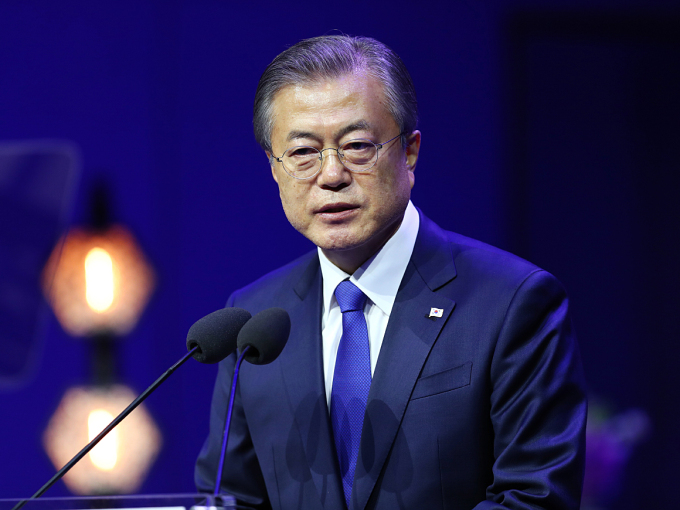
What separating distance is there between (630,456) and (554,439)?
84.3 inches

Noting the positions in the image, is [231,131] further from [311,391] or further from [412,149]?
[311,391]

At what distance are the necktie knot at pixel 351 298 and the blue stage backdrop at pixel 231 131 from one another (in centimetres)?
138

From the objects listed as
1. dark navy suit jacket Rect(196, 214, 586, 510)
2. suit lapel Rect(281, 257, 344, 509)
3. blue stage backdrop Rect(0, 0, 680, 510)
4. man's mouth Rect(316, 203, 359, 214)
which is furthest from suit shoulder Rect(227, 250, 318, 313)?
blue stage backdrop Rect(0, 0, 680, 510)

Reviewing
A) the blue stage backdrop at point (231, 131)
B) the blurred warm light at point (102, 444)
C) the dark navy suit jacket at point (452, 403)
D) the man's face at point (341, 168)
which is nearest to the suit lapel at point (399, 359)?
the dark navy suit jacket at point (452, 403)

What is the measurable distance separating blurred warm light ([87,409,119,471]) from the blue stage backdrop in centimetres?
18

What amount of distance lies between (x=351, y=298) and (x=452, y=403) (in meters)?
0.31

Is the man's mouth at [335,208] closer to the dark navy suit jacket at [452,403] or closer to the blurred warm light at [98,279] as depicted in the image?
the dark navy suit jacket at [452,403]

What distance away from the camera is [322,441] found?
1487mm

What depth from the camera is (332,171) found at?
143cm

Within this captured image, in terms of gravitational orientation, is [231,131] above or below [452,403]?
above

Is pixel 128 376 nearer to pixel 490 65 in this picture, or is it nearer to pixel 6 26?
pixel 6 26

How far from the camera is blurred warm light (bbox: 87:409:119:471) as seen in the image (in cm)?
269

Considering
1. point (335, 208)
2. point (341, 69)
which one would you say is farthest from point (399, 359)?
point (341, 69)

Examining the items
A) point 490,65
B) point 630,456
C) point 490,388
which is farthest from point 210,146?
point 630,456
